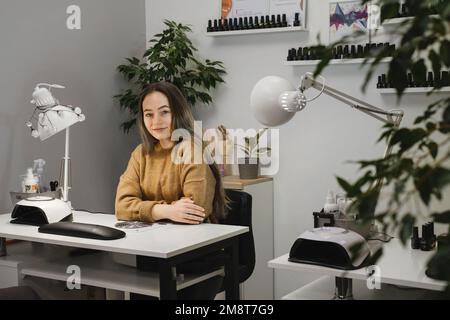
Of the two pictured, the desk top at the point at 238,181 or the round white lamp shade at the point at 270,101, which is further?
the desk top at the point at 238,181

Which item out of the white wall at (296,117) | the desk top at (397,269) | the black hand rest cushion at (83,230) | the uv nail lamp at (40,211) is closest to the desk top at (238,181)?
the white wall at (296,117)

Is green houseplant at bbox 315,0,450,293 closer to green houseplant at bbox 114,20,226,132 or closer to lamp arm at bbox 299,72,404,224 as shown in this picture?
lamp arm at bbox 299,72,404,224

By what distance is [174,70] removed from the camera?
3.64m

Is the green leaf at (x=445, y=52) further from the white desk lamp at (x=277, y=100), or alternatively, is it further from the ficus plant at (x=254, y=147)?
the ficus plant at (x=254, y=147)

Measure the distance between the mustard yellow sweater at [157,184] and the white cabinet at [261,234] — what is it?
786 millimetres

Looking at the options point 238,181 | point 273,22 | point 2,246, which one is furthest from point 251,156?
point 2,246

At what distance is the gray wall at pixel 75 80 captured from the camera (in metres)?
3.14

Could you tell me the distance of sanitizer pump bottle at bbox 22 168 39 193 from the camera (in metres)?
2.98

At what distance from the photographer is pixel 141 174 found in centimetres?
272

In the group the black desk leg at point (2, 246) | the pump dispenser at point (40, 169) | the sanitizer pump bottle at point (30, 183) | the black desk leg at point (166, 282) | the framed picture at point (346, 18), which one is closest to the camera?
the black desk leg at point (166, 282)

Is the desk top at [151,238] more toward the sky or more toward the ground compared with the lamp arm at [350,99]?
more toward the ground

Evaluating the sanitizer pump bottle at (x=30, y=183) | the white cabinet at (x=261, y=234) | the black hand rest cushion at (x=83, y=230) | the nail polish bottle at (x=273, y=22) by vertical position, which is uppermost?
the nail polish bottle at (x=273, y=22)

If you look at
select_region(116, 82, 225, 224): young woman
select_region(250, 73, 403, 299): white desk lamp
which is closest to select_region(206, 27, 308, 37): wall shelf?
select_region(116, 82, 225, 224): young woman
